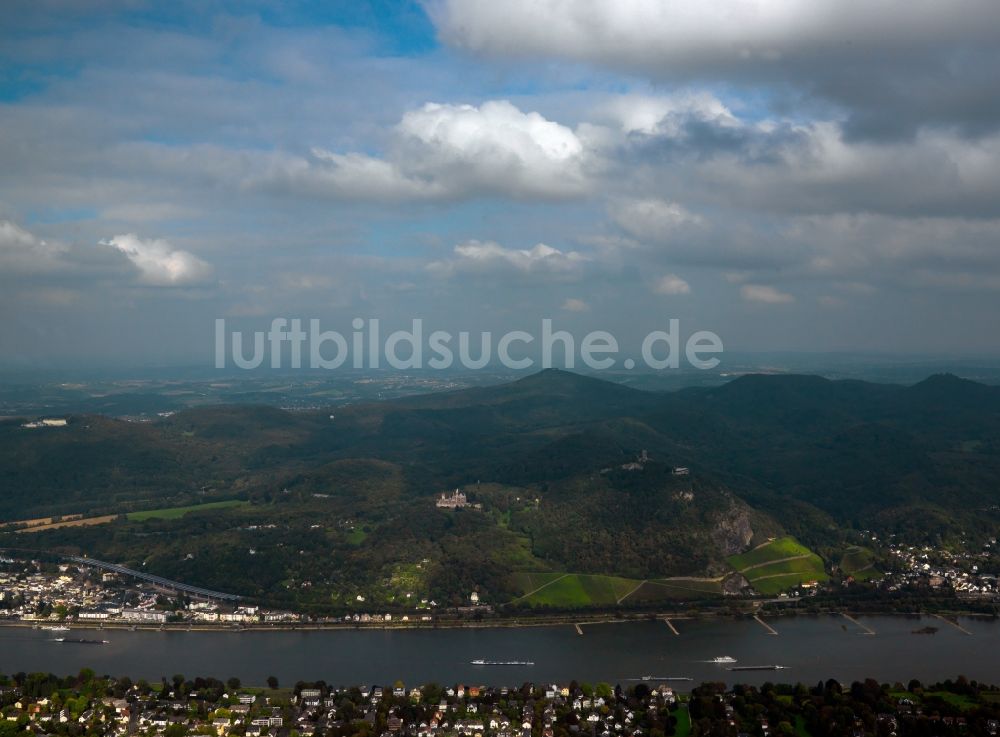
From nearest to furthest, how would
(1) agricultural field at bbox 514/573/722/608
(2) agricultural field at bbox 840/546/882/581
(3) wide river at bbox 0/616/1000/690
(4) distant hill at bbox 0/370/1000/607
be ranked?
(3) wide river at bbox 0/616/1000/690 < (1) agricultural field at bbox 514/573/722/608 < (2) agricultural field at bbox 840/546/882/581 < (4) distant hill at bbox 0/370/1000/607

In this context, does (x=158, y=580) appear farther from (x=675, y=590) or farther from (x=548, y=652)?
(x=675, y=590)

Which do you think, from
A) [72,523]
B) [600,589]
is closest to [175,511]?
[72,523]

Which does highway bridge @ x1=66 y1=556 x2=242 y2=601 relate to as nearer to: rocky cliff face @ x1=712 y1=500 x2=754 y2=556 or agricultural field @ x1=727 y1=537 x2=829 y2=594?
rocky cliff face @ x1=712 y1=500 x2=754 y2=556

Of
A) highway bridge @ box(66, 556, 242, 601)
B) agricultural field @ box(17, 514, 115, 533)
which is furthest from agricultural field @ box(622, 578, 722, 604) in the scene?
agricultural field @ box(17, 514, 115, 533)

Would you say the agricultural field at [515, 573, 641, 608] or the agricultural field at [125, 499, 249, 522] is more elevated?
the agricultural field at [125, 499, 249, 522]

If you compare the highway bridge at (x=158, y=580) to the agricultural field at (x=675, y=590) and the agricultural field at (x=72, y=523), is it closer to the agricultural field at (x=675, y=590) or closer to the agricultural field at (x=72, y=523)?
the agricultural field at (x=72, y=523)

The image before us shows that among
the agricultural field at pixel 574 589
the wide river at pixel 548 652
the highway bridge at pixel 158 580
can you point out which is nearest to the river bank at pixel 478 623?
the wide river at pixel 548 652

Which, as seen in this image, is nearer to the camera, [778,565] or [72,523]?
[778,565]
